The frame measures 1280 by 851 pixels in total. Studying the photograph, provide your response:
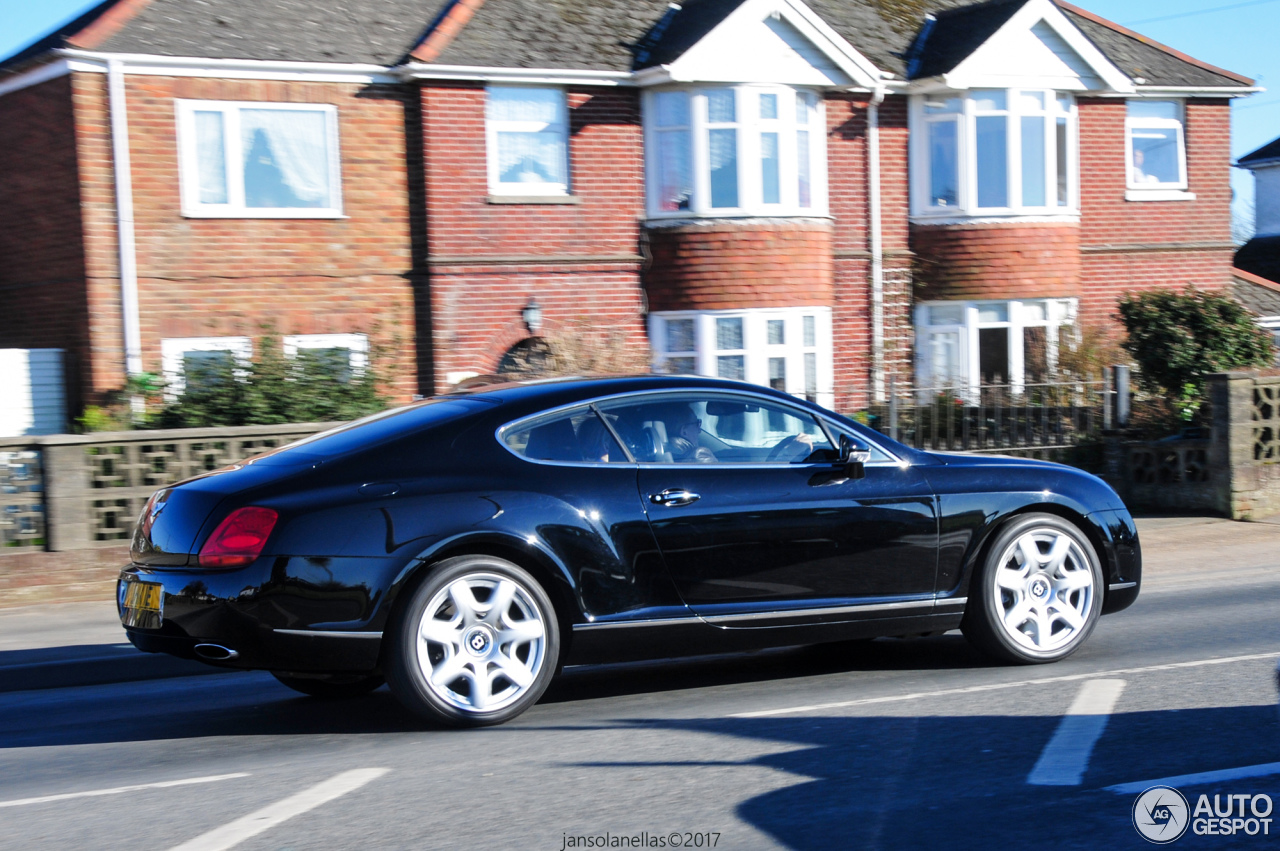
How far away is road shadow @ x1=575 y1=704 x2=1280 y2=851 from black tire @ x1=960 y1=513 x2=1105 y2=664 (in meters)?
1.06

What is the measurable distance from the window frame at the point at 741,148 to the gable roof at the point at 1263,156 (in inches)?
780

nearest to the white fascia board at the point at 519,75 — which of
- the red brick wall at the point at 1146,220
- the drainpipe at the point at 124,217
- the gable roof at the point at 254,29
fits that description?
the gable roof at the point at 254,29

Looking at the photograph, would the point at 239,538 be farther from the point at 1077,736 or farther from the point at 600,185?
the point at 600,185

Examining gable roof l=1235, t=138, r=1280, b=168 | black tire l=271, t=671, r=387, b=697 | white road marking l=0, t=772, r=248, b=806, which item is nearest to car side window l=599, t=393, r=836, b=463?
black tire l=271, t=671, r=387, b=697

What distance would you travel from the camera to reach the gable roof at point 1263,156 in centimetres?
3381

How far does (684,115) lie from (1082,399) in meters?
6.94

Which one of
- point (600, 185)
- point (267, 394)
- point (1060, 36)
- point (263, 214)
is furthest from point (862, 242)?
point (267, 394)

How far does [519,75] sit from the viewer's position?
59.1 ft

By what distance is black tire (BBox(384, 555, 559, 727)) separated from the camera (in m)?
5.57

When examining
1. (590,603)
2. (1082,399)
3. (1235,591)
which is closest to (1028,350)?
(1082,399)

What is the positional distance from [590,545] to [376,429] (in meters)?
1.14

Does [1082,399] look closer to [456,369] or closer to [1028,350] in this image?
[1028,350]

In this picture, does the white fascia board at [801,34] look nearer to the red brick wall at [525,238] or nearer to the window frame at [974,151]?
the red brick wall at [525,238]

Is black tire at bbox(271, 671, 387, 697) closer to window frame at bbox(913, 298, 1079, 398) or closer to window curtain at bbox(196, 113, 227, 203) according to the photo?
window curtain at bbox(196, 113, 227, 203)
